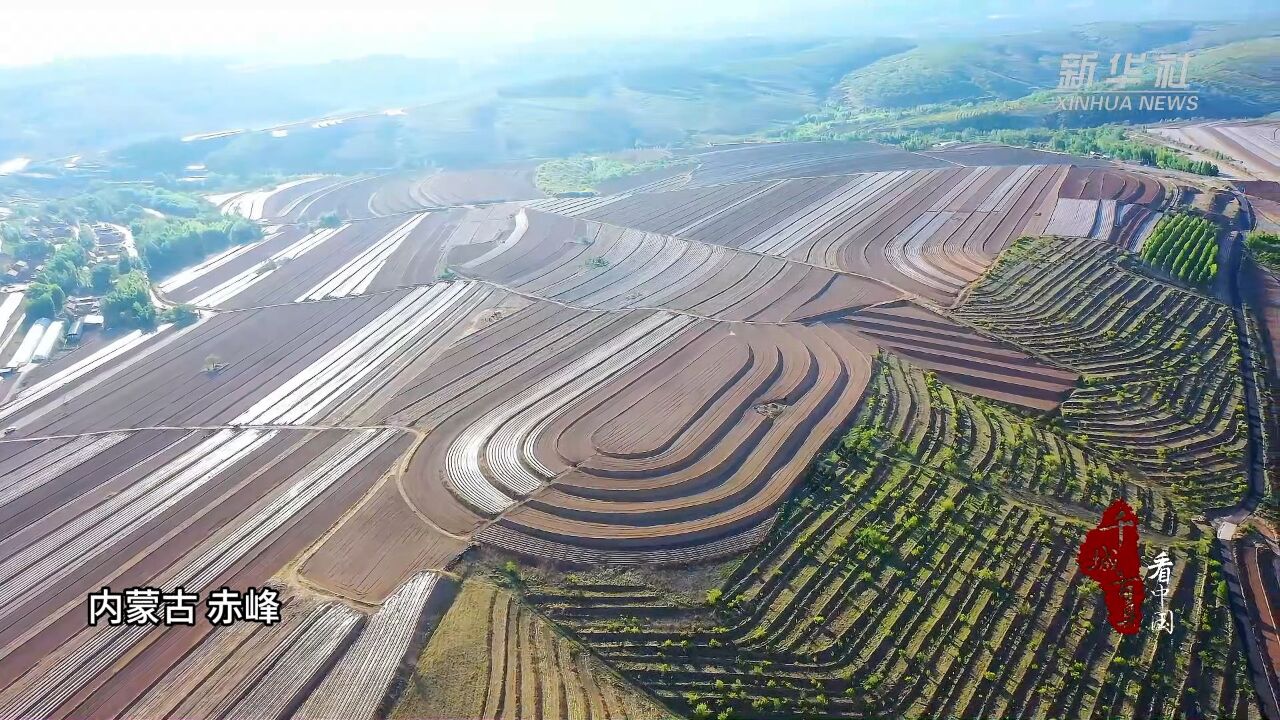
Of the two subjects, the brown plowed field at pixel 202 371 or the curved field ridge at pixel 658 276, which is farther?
the curved field ridge at pixel 658 276

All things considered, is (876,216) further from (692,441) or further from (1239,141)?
(1239,141)

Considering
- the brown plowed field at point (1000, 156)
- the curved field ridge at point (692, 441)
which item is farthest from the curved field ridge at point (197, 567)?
→ the brown plowed field at point (1000, 156)

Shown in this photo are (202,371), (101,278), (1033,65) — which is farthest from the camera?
(1033,65)

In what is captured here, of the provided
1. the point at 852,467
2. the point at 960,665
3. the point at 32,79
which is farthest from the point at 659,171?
the point at 32,79

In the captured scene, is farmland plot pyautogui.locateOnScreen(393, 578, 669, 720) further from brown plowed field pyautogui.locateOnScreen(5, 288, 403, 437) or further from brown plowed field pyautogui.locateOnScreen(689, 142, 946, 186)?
brown plowed field pyautogui.locateOnScreen(689, 142, 946, 186)

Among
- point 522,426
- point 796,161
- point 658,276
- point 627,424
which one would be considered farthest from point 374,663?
point 796,161

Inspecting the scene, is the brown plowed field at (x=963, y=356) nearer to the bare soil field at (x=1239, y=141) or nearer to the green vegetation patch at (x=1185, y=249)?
the green vegetation patch at (x=1185, y=249)
